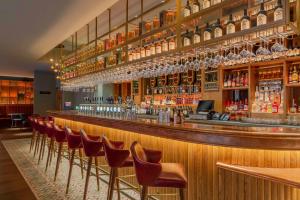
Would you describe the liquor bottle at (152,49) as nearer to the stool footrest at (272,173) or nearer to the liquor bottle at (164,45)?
the liquor bottle at (164,45)

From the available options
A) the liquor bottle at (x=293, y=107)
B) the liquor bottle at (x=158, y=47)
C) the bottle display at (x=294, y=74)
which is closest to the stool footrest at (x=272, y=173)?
the liquor bottle at (x=158, y=47)

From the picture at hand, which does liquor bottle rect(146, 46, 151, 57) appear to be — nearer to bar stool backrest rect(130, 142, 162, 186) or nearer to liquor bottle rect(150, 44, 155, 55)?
liquor bottle rect(150, 44, 155, 55)

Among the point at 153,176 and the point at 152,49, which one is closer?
the point at 153,176

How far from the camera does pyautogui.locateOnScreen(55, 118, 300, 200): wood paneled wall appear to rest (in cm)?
250

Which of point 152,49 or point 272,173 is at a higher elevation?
point 152,49

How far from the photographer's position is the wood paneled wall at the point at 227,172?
8.21 ft

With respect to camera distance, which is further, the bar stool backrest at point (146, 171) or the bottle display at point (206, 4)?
the bottle display at point (206, 4)

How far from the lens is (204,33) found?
3750mm

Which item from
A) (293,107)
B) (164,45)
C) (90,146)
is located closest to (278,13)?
(164,45)

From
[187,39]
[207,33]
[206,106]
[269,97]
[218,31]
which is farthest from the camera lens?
[206,106]

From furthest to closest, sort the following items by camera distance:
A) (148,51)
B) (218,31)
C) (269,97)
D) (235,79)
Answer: (235,79) → (269,97) → (148,51) → (218,31)

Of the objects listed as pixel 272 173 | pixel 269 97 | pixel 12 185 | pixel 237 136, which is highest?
pixel 269 97

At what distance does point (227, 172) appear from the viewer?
108 inches

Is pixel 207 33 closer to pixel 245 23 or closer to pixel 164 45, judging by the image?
pixel 245 23
